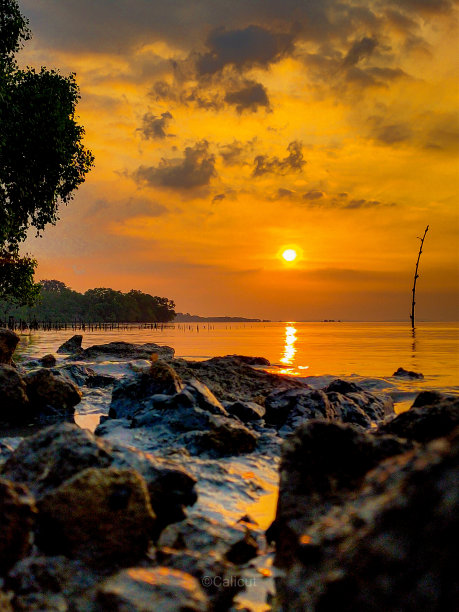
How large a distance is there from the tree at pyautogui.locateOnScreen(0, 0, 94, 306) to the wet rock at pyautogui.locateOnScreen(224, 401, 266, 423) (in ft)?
51.6

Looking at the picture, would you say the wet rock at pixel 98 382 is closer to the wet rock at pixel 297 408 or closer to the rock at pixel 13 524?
the wet rock at pixel 297 408

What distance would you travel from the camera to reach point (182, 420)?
7016 millimetres

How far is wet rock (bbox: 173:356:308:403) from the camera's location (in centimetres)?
1230

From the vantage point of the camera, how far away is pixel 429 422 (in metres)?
4.91

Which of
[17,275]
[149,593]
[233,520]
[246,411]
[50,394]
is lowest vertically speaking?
[246,411]

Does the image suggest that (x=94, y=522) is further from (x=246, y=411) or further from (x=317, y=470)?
(x=246, y=411)

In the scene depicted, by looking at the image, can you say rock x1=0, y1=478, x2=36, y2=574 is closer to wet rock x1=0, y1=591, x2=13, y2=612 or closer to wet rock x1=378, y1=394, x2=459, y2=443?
wet rock x1=0, y1=591, x2=13, y2=612

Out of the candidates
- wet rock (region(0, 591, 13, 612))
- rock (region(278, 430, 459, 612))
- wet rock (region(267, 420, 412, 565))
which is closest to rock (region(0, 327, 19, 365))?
wet rock (region(0, 591, 13, 612))

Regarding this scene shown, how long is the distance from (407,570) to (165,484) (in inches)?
101

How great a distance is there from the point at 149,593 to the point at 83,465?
5.46 feet

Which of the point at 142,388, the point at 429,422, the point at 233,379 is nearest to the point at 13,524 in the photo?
the point at 429,422

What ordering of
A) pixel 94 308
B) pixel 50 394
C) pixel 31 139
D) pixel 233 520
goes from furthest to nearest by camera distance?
pixel 94 308 < pixel 31 139 < pixel 50 394 < pixel 233 520

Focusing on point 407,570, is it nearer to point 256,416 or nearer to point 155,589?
point 155,589

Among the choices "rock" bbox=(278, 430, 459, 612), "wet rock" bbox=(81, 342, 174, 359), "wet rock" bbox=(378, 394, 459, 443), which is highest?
"rock" bbox=(278, 430, 459, 612)
